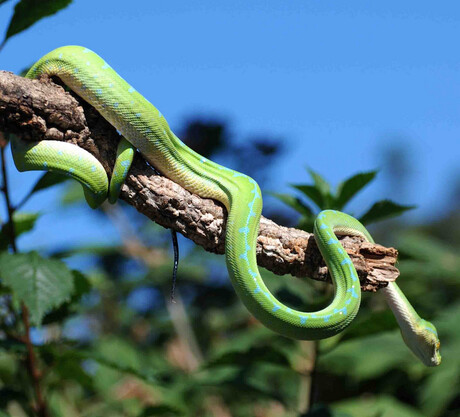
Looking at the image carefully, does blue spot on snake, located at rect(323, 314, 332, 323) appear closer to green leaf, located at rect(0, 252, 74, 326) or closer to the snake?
the snake

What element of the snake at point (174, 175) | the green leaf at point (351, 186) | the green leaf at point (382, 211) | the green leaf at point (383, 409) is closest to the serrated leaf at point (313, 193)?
the green leaf at point (351, 186)

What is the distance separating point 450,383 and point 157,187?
2907 millimetres

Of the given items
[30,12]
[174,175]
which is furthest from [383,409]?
[30,12]

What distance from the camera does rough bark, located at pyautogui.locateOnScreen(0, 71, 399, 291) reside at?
2.49 metres

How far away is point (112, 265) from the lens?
275 inches

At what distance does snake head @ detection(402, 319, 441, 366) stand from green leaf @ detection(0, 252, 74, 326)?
199 cm

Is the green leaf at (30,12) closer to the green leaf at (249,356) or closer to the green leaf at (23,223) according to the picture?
the green leaf at (23,223)

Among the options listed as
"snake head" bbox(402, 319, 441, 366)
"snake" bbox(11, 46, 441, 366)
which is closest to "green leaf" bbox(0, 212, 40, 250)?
"snake" bbox(11, 46, 441, 366)

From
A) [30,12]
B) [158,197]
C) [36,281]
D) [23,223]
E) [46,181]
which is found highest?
[30,12]

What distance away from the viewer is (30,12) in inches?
122

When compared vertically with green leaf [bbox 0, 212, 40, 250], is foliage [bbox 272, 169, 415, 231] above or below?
above

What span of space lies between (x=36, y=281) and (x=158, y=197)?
0.80m

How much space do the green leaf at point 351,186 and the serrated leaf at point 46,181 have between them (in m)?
1.66

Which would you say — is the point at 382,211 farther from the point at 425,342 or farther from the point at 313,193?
the point at 425,342
